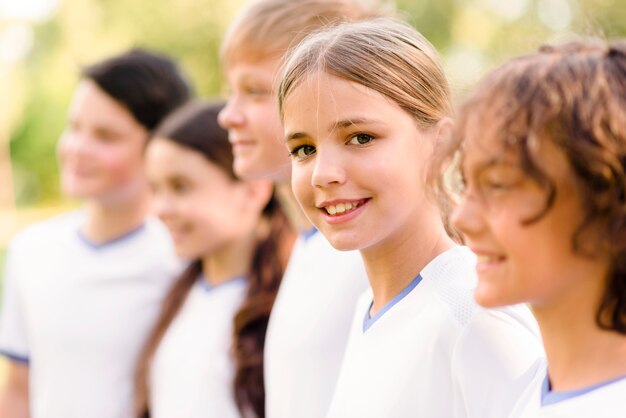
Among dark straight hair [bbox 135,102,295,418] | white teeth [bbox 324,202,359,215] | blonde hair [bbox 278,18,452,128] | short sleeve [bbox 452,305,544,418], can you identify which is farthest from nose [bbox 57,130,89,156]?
short sleeve [bbox 452,305,544,418]

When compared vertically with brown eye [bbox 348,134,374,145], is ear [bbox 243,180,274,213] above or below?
above

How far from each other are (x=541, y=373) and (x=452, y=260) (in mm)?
382

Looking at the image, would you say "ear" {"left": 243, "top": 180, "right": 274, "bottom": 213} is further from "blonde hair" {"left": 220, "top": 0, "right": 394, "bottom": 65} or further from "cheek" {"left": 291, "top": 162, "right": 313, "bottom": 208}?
"cheek" {"left": 291, "top": 162, "right": 313, "bottom": 208}

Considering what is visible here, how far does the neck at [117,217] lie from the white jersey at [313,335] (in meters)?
1.26

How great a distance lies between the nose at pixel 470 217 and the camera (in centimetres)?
143

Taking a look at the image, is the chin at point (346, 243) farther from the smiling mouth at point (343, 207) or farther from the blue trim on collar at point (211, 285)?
the blue trim on collar at point (211, 285)

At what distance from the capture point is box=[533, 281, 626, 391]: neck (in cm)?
139

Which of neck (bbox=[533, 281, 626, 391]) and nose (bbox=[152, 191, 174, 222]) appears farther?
nose (bbox=[152, 191, 174, 222])

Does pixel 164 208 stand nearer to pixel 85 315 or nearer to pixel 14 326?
pixel 85 315

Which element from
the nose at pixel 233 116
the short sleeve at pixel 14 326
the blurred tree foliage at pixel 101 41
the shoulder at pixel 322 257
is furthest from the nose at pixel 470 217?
the blurred tree foliage at pixel 101 41

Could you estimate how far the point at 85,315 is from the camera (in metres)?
3.45

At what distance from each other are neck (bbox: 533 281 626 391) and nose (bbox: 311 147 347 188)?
0.53m

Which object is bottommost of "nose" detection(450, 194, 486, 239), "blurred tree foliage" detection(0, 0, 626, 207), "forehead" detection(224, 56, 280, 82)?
"nose" detection(450, 194, 486, 239)

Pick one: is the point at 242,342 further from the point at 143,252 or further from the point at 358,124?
the point at 358,124
